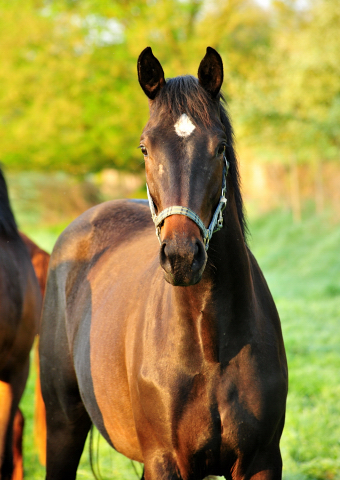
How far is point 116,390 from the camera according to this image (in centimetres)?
234

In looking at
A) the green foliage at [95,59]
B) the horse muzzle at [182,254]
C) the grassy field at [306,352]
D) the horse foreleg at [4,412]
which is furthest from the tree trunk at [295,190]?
the horse muzzle at [182,254]

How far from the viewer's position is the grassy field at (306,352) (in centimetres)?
361

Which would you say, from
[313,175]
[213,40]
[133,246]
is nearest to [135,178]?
[213,40]

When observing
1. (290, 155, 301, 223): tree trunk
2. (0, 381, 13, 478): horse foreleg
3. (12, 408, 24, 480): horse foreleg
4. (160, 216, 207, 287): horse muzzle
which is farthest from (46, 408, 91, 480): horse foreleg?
(290, 155, 301, 223): tree trunk

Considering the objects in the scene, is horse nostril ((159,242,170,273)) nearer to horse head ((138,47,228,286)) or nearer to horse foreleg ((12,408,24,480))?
horse head ((138,47,228,286))

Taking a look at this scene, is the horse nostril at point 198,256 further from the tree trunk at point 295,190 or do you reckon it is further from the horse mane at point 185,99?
the tree trunk at point 295,190

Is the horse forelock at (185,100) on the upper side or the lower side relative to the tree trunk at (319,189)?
lower

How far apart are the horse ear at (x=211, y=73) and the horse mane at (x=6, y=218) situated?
2.10m

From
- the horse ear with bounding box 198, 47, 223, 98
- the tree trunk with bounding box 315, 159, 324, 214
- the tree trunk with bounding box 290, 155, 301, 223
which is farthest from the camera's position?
the tree trunk with bounding box 290, 155, 301, 223

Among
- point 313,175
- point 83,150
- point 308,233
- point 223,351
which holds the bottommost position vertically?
point 223,351

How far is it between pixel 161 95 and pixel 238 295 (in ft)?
2.56

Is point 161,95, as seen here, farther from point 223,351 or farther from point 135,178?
point 135,178

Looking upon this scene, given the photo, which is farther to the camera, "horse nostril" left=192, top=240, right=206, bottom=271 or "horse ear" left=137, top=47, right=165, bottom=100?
"horse ear" left=137, top=47, right=165, bottom=100

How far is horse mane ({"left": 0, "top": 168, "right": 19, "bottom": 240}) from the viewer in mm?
3541
